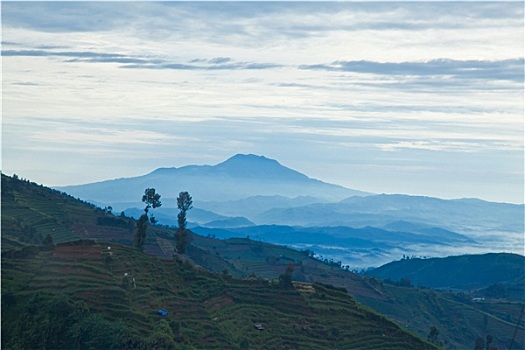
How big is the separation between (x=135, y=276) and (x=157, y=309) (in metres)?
5.00

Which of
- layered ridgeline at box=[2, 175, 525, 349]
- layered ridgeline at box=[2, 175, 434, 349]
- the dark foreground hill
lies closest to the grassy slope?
layered ridgeline at box=[2, 175, 525, 349]

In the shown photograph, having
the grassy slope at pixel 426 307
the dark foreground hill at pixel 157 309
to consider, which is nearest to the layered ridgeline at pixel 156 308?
the dark foreground hill at pixel 157 309

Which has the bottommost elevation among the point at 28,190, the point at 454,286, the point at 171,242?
the point at 454,286

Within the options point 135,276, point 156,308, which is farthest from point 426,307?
point 156,308

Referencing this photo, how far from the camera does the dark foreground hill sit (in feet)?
181

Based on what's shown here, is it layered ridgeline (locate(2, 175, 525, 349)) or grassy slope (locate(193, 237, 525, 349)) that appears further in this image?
grassy slope (locate(193, 237, 525, 349))

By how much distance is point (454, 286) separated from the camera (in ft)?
629

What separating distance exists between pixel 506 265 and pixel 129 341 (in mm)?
154588

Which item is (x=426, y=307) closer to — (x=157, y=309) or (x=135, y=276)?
(x=135, y=276)

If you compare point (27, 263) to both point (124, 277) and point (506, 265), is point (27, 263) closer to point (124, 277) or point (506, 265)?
point (124, 277)

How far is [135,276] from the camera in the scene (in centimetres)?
6706

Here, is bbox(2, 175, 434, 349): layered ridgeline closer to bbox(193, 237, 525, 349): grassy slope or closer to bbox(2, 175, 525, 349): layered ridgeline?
bbox(2, 175, 525, 349): layered ridgeline

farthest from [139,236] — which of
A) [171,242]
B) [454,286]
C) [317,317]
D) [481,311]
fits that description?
[454,286]

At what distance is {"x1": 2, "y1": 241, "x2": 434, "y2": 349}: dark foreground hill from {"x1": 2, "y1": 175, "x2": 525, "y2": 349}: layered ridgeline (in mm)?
139
